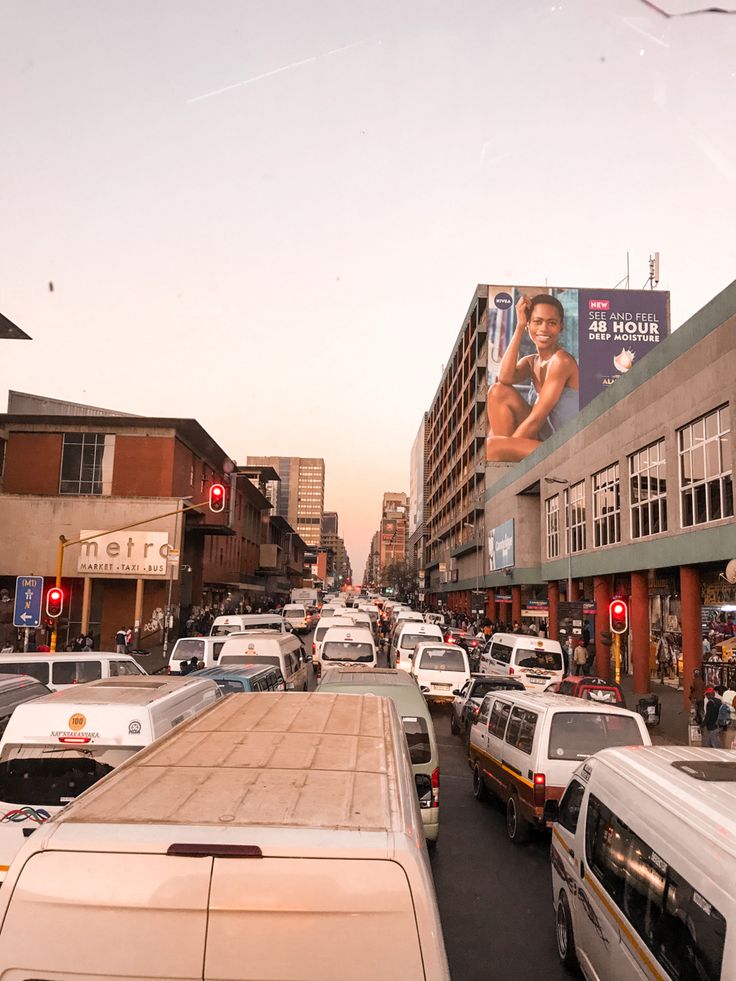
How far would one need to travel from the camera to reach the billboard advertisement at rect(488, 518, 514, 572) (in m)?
50.2

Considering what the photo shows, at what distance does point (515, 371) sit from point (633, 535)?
4233 centimetres

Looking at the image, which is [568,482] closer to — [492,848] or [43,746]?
[492,848]

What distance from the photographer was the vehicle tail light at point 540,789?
29.9 feet

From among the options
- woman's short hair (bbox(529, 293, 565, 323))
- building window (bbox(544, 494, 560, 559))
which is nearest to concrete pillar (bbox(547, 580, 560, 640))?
building window (bbox(544, 494, 560, 559))

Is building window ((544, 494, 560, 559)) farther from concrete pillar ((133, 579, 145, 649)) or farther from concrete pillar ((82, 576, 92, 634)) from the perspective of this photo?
concrete pillar ((82, 576, 92, 634))

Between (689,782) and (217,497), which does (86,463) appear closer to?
(217,497)

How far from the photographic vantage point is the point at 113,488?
45781 mm

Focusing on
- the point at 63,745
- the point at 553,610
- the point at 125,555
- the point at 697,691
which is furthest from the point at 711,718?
the point at 125,555

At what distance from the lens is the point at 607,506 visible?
3219 centimetres

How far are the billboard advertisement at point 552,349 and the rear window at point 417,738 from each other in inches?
2302

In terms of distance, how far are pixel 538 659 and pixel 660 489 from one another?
8735 mm

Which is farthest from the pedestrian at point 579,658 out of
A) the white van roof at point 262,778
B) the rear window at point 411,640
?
the white van roof at point 262,778

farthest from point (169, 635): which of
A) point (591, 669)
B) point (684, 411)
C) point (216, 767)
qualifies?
point (216, 767)

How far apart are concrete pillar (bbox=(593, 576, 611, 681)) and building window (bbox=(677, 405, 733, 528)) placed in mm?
9787
